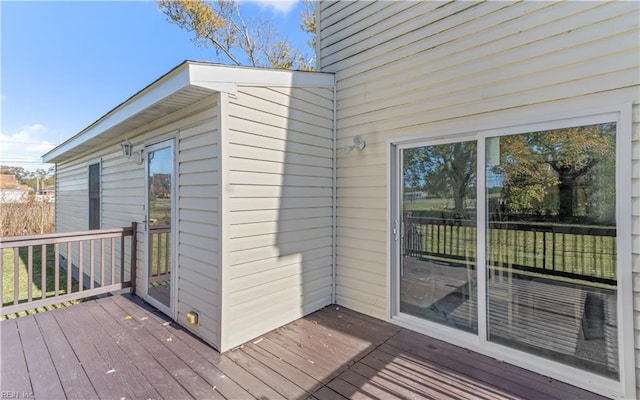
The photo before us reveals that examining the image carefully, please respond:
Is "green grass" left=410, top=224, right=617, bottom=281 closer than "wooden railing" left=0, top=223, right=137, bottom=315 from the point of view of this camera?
Yes

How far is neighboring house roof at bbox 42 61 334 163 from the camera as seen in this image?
8.18ft

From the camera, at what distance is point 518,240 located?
2527 millimetres

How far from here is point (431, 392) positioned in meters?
2.09

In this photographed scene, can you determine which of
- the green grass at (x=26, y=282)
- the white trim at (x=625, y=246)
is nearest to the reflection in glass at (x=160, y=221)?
the green grass at (x=26, y=282)

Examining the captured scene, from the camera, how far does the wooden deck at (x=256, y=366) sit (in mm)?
2102

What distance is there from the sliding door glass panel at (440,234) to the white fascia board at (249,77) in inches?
57.1

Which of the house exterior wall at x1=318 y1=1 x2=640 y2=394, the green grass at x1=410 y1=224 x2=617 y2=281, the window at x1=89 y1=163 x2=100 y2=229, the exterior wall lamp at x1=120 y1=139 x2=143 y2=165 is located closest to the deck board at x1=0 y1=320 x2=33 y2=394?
the exterior wall lamp at x1=120 y1=139 x2=143 y2=165

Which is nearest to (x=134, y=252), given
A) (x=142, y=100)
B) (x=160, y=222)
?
(x=160, y=222)

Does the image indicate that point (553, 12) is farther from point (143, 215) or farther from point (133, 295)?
point (133, 295)

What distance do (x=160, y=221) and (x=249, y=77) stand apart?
2213mm

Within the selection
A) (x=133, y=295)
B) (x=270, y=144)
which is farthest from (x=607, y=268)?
(x=133, y=295)

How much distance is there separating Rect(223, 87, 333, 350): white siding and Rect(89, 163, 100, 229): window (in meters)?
4.68

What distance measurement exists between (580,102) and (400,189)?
162cm

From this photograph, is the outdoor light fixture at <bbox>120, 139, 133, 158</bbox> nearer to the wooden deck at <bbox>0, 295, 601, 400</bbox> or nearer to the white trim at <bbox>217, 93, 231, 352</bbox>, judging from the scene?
the wooden deck at <bbox>0, 295, 601, 400</bbox>
